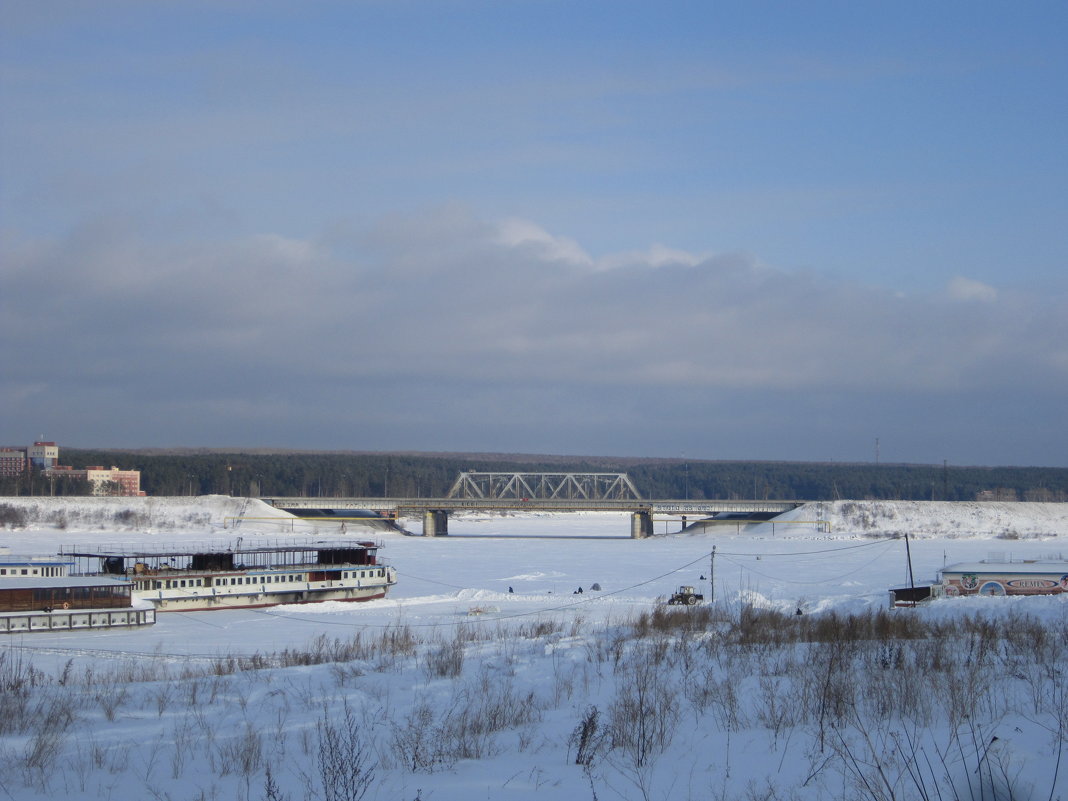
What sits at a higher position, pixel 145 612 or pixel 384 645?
pixel 384 645

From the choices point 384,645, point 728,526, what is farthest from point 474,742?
point 728,526

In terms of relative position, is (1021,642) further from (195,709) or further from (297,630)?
(297,630)

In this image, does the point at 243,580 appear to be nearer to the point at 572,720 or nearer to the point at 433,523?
the point at 572,720

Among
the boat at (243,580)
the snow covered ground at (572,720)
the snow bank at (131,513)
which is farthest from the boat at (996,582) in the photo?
the snow bank at (131,513)

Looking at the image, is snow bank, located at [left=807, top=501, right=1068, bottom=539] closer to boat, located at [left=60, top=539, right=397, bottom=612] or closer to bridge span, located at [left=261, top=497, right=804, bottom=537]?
bridge span, located at [left=261, top=497, right=804, bottom=537]

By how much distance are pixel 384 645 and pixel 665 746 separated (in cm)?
1249

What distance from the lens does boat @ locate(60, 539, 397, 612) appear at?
175ft

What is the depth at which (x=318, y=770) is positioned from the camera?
31.1 ft

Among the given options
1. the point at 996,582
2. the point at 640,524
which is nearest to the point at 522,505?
the point at 640,524

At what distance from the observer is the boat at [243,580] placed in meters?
53.3

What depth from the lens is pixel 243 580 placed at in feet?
183

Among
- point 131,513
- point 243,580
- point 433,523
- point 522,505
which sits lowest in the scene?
point 433,523

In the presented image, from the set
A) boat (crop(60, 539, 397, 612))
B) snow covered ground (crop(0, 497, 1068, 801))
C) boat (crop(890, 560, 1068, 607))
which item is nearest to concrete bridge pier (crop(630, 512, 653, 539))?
boat (crop(60, 539, 397, 612))

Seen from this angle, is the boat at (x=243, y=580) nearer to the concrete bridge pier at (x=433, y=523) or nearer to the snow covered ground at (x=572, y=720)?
the snow covered ground at (x=572, y=720)
